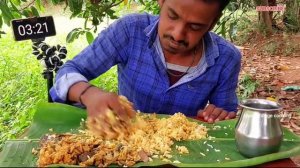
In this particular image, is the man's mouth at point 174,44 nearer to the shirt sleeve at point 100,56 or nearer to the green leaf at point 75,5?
the shirt sleeve at point 100,56

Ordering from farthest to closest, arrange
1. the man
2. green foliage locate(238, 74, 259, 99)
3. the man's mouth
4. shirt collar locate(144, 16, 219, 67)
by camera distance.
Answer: green foliage locate(238, 74, 259, 99), shirt collar locate(144, 16, 219, 67), the man, the man's mouth

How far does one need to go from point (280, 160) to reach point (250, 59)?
5.42 metres

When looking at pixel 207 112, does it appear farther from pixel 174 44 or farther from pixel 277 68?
pixel 277 68

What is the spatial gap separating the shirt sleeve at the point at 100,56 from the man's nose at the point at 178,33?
17.3 inches

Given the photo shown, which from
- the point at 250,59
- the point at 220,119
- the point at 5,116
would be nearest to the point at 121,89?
the point at 220,119

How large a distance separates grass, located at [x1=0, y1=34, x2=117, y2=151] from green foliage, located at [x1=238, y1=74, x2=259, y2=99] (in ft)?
5.56

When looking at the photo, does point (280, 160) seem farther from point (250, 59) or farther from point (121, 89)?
point (250, 59)

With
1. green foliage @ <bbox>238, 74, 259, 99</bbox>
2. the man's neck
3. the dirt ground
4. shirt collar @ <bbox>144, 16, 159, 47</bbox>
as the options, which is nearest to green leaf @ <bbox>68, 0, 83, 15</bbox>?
shirt collar @ <bbox>144, 16, 159, 47</bbox>

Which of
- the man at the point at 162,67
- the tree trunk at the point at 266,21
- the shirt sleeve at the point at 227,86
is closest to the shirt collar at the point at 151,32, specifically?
the man at the point at 162,67

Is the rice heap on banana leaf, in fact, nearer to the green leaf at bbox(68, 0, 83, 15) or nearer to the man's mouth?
the man's mouth

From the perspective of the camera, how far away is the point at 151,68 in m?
2.25

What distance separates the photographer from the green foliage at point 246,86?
16.9 ft

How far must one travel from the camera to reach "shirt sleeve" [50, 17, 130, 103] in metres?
2.05

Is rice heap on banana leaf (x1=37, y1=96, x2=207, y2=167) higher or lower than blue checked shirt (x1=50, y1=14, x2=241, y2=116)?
lower
